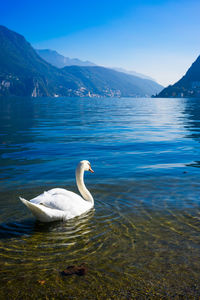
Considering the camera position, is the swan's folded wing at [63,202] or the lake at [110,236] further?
the swan's folded wing at [63,202]

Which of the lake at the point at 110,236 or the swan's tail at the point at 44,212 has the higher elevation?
the swan's tail at the point at 44,212

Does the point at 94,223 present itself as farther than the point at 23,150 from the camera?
No

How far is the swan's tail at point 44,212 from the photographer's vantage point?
261 inches

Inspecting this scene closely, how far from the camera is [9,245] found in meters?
6.35

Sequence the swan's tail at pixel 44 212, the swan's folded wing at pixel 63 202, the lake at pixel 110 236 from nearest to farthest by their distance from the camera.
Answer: the lake at pixel 110 236
the swan's tail at pixel 44 212
the swan's folded wing at pixel 63 202

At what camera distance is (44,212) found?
22.3 ft

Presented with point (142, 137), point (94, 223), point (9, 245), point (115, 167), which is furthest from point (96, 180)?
point (142, 137)

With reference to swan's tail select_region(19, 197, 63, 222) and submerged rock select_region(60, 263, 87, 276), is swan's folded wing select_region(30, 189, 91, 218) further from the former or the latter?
submerged rock select_region(60, 263, 87, 276)

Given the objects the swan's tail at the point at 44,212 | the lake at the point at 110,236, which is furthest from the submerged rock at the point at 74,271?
the swan's tail at the point at 44,212

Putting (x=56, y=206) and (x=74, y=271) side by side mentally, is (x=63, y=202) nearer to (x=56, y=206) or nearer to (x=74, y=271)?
(x=56, y=206)

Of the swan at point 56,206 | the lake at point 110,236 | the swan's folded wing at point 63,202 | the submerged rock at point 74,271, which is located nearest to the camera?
the lake at point 110,236

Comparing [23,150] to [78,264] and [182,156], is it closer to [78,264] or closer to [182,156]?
[182,156]

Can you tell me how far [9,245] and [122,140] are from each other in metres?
17.6

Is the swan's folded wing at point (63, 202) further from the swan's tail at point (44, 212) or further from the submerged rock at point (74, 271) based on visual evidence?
the submerged rock at point (74, 271)
